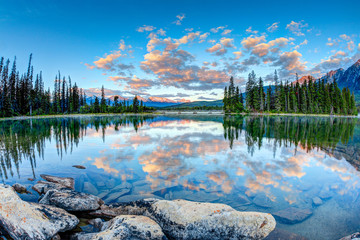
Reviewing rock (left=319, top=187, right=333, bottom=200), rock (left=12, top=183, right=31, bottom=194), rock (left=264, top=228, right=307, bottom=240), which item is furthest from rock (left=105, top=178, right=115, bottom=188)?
rock (left=319, top=187, right=333, bottom=200)

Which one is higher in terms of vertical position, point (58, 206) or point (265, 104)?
point (265, 104)

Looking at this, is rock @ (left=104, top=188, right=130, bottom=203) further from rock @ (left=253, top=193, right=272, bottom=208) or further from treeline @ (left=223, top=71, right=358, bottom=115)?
treeline @ (left=223, top=71, right=358, bottom=115)

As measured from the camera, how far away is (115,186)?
7238 mm

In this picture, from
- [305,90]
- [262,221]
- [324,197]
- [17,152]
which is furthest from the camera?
[305,90]

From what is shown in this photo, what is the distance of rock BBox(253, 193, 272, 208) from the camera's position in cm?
576

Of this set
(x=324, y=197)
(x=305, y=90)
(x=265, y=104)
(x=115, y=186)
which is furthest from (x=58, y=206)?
(x=305, y=90)

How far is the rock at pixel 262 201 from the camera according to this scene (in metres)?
5.76

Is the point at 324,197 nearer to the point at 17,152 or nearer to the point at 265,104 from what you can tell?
the point at 17,152

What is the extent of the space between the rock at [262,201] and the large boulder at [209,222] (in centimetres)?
134

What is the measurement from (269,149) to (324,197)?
6.97 metres

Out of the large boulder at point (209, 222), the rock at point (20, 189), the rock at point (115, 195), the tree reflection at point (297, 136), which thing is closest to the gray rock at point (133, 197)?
the rock at point (115, 195)

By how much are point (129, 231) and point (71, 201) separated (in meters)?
2.40

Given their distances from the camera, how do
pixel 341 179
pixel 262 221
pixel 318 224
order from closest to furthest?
pixel 262 221
pixel 318 224
pixel 341 179

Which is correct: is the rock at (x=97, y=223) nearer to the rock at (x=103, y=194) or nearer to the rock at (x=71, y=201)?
the rock at (x=71, y=201)
